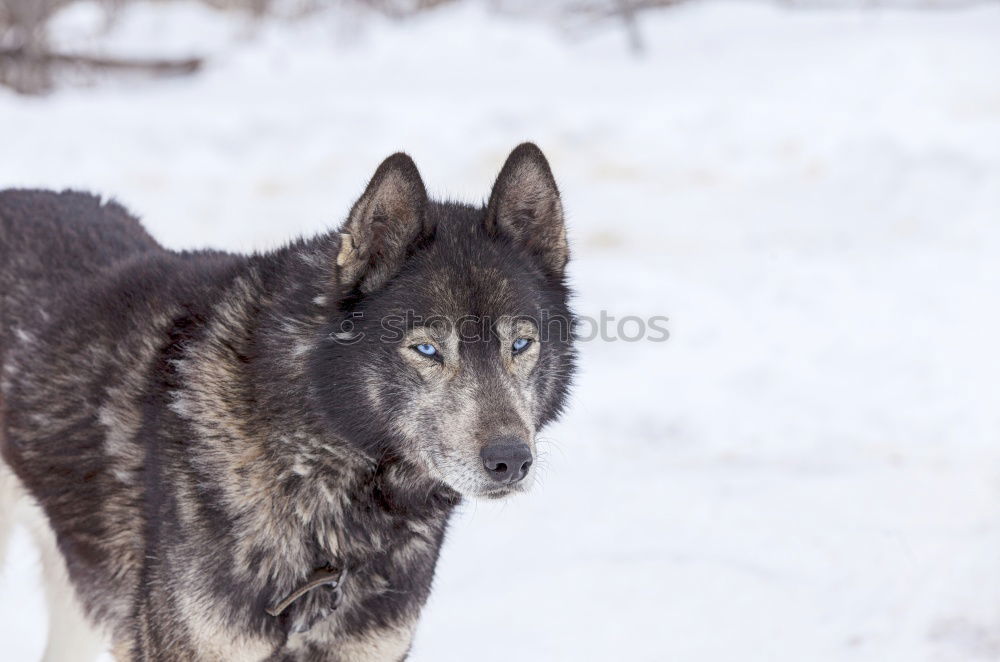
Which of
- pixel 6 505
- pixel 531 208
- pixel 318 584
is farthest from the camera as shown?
pixel 6 505

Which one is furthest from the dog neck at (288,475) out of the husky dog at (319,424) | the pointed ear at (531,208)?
the pointed ear at (531,208)

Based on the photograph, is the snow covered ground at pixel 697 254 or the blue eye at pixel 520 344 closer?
the blue eye at pixel 520 344

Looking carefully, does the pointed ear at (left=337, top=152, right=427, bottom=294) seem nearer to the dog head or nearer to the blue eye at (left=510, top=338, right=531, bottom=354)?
the dog head

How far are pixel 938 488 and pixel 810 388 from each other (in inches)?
40.3

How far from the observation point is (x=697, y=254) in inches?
292

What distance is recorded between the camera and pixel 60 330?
121 inches

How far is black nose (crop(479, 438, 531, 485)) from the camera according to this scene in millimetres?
2432

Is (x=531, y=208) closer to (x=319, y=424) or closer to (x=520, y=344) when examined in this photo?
(x=520, y=344)

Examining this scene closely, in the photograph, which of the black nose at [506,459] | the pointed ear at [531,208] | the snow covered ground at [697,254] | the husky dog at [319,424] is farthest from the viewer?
the snow covered ground at [697,254]

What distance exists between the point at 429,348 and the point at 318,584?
0.61m

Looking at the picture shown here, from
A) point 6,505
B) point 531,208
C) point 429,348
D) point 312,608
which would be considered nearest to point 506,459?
point 429,348

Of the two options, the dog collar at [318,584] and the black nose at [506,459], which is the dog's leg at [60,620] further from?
the black nose at [506,459]

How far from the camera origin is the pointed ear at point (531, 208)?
2807mm

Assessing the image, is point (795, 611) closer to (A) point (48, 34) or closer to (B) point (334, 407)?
(B) point (334, 407)
